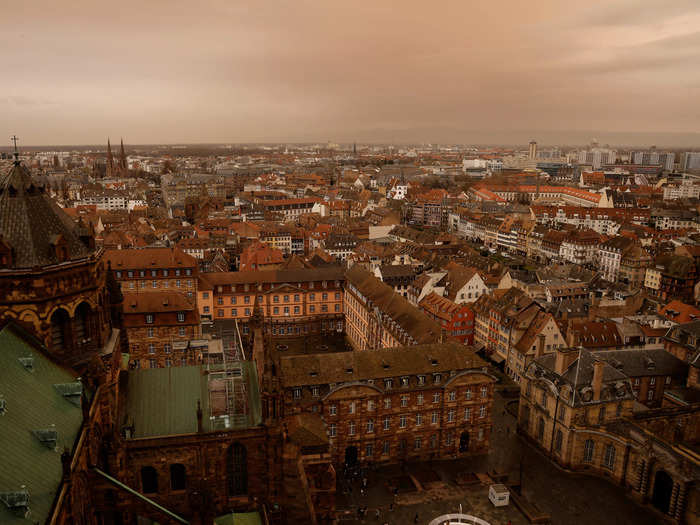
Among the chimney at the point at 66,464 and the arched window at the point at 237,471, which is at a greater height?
the chimney at the point at 66,464

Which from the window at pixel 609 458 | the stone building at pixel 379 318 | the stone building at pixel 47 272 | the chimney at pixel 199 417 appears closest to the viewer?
the stone building at pixel 47 272

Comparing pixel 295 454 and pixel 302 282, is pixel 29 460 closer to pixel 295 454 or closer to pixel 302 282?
pixel 295 454

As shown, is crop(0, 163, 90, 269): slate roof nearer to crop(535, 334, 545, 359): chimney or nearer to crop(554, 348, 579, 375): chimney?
crop(554, 348, 579, 375): chimney

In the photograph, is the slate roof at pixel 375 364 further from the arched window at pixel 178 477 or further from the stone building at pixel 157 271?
the stone building at pixel 157 271

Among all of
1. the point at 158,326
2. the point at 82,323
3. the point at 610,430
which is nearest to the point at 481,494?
the point at 610,430

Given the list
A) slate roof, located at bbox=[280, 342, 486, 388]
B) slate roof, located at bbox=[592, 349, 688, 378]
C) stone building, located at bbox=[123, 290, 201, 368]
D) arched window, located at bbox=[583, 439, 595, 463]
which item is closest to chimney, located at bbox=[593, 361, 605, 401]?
arched window, located at bbox=[583, 439, 595, 463]

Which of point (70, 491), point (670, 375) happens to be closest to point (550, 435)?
point (670, 375)

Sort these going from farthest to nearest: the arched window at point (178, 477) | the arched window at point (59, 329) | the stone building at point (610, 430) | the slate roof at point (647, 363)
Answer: the slate roof at point (647, 363) → the stone building at point (610, 430) → the arched window at point (178, 477) → the arched window at point (59, 329)

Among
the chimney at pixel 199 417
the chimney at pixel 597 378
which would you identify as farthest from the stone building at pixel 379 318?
the chimney at pixel 199 417
